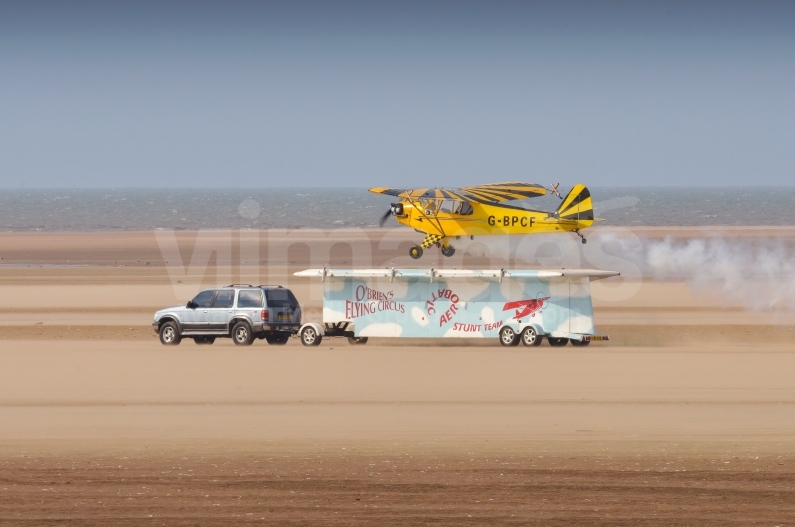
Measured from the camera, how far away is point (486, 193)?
35594mm

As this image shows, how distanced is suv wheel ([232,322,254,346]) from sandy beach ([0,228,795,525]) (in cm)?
33

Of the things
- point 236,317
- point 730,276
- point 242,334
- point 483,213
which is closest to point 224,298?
point 236,317

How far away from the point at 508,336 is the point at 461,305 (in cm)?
134

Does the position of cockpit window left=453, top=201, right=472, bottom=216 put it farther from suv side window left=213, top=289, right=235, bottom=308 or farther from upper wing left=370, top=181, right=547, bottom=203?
suv side window left=213, top=289, right=235, bottom=308

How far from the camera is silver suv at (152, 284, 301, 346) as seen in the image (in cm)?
2864

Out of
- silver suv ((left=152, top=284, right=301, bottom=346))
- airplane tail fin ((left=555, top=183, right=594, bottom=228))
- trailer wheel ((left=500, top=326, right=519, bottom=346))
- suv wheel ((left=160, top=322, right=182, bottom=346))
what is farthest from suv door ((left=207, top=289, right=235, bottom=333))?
airplane tail fin ((left=555, top=183, right=594, bottom=228))

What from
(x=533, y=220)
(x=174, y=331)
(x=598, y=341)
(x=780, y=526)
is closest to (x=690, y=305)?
(x=533, y=220)

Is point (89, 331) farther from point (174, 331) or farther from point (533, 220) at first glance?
point (533, 220)

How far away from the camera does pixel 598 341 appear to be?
29.7 meters

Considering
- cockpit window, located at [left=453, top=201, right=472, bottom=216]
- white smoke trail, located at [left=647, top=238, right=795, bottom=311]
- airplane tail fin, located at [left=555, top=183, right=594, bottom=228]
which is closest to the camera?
airplane tail fin, located at [left=555, top=183, right=594, bottom=228]

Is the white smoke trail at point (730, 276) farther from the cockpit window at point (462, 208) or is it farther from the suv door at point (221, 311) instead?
the suv door at point (221, 311)

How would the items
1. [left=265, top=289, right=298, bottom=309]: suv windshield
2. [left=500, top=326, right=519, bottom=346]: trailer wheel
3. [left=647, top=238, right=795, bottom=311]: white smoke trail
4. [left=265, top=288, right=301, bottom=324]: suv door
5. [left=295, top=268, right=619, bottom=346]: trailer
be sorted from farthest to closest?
Answer: [left=647, top=238, right=795, bottom=311]: white smoke trail, [left=265, top=289, right=298, bottom=309]: suv windshield, [left=265, top=288, right=301, bottom=324]: suv door, [left=500, top=326, right=519, bottom=346]: trailer wheel, [left=295, top=268, right=619, bottom=346]: trailer

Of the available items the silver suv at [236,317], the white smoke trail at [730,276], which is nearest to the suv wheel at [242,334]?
the silver suv at [236,317]

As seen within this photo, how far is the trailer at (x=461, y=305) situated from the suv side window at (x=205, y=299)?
2.69m
